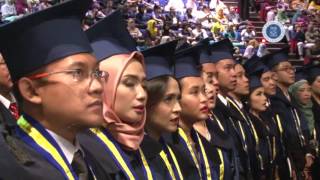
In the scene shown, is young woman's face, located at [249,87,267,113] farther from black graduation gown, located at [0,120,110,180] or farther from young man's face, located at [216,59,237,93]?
black graduation gown, located at [0,120,110,180]

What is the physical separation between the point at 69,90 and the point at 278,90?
18.1ft

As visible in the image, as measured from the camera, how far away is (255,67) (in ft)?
23.6

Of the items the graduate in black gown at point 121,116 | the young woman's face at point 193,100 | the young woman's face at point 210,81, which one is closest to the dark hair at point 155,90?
the graduate in black gown at point 121,116

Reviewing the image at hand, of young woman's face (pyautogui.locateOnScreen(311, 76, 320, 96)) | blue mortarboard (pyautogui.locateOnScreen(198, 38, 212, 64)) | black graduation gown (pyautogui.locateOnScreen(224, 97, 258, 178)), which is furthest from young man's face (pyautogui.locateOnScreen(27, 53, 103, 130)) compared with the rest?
young woman's face (pyautogui.locateOnScreen(311, 76, 320, 96))

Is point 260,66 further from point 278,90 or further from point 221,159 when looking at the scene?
point 221,159

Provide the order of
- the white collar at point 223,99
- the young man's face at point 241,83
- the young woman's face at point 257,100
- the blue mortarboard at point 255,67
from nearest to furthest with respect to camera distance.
A: 1. the white collar at point 223,99
2. the young man's face at point 241,83
3. the young woman's face at point 257,100
4. the blue mortarboard at point 255,67

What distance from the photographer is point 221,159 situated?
190 inches

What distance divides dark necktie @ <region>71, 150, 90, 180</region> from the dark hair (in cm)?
127

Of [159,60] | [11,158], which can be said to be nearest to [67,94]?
[11,158]

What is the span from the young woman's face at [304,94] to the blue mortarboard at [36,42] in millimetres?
5844

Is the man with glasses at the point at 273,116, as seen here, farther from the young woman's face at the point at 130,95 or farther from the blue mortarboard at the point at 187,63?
the young woman's face at the point at 130,95

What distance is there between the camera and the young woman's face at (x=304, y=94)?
26.5ft

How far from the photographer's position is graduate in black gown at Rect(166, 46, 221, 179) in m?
4.35

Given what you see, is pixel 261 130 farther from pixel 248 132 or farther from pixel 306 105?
pixel 306 105
